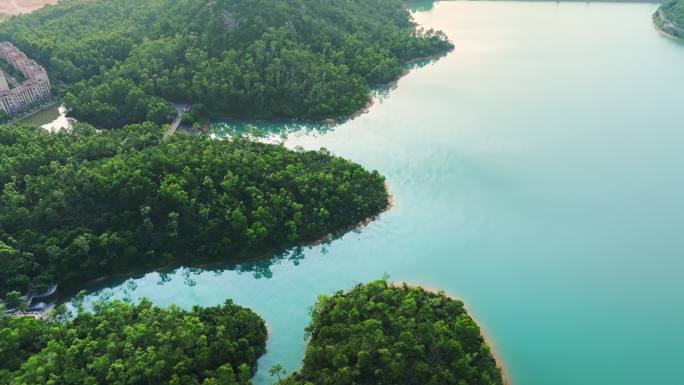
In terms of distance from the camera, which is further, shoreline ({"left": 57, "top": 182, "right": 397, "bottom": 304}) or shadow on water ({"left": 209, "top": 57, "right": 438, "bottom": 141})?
shadow on water ({"left": 209, "top": 57, "right": 438, "bottom": 141})

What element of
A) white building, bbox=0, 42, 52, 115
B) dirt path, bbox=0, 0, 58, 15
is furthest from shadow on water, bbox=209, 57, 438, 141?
dirt path, bbox=0, 0, 58, 15

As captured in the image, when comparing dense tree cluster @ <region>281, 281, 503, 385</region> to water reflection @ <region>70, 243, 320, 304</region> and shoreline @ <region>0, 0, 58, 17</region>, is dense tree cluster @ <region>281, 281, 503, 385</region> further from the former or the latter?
shoreline @ <region>0, 0, 58, 17</region>

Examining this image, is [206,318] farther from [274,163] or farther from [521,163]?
[521,163]

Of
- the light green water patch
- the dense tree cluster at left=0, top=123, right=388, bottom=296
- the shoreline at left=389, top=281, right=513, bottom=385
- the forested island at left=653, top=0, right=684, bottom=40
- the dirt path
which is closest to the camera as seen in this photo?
the shoreline at left=389, top=281, right=513, bottom=385

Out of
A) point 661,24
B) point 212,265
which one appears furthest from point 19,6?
point 661,24

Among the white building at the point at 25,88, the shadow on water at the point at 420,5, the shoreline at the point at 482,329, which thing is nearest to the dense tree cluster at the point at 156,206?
the shoreline at the point at 482,329

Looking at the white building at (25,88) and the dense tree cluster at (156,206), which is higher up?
the white building at (25,88)

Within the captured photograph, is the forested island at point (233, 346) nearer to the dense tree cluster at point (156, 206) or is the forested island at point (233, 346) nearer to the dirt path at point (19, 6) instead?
the dense tree cluster at point (156, 206)

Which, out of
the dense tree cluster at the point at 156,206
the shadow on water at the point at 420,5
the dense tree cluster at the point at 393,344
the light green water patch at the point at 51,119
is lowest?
the dense tree cluster at the point at 393,344
